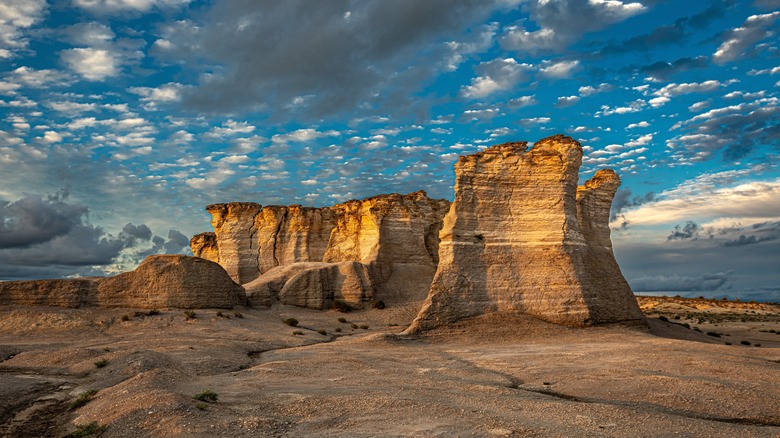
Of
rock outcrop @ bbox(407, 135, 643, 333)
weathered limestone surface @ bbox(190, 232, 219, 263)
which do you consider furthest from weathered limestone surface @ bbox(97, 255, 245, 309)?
weathered limestone surface @ bbox(190, 232, 219, 263)

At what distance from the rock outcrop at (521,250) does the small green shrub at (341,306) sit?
51.8ft

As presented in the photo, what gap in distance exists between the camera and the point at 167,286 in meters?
31.8

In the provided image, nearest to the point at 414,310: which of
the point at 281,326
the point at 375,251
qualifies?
the point at 375,251

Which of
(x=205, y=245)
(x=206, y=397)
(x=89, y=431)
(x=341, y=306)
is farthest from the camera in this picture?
(x=205, y=245)

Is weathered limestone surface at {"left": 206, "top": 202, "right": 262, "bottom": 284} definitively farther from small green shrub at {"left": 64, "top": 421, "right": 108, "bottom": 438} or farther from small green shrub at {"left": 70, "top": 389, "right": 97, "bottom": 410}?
small green shrub at {"left": 64, "top": 421, "right": 108, "bottom": 438}

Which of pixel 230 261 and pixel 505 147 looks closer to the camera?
pixel 505 147

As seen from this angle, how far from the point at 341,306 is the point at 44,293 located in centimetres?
1896

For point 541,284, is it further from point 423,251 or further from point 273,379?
point 423,251

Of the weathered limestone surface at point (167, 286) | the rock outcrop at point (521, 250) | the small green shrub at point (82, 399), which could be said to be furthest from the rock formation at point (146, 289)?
the small green shrub at point (82, 399)

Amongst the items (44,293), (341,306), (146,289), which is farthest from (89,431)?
(341,306)

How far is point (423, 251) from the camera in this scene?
47.7 m

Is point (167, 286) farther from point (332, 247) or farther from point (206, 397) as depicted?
Answer: point (332, 247)

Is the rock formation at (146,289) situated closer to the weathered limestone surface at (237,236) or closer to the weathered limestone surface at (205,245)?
the weathered limestone surface at (237,236)

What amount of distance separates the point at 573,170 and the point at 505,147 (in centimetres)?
359
